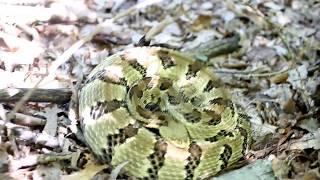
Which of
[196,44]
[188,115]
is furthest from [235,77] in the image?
[188,115]

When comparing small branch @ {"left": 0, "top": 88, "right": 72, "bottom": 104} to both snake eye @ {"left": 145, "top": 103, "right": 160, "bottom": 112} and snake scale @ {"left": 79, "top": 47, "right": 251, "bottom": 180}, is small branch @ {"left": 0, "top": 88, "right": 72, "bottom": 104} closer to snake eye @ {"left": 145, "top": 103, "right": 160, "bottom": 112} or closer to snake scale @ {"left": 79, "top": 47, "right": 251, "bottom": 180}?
snake scale @ {"left": 79, "top": 47, "right": 251, "bottom": 180}

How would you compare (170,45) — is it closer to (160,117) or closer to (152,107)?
(152,107)

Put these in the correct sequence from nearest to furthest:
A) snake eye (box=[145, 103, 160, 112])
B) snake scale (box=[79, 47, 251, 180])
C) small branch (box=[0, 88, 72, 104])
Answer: snake scale (box=[79, 47, 251, 180]), small branch (box=[0, 88, 72, 104]), snake eye (box=[145, 103, 160, 112])

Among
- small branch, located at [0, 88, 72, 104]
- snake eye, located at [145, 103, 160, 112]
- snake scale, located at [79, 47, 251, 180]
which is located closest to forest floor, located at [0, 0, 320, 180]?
small branch, located at [0, 88, 72, 104]

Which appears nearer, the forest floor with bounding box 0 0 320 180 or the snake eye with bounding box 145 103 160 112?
the forest floor with bounding box 0 0 320 180

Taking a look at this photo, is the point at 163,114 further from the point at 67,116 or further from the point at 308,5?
the point at 308,5

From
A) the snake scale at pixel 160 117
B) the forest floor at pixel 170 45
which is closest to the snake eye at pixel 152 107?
the snake scale at pixel 160 117

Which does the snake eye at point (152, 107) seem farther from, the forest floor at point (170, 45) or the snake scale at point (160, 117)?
the forest floor at point (170, 45)
